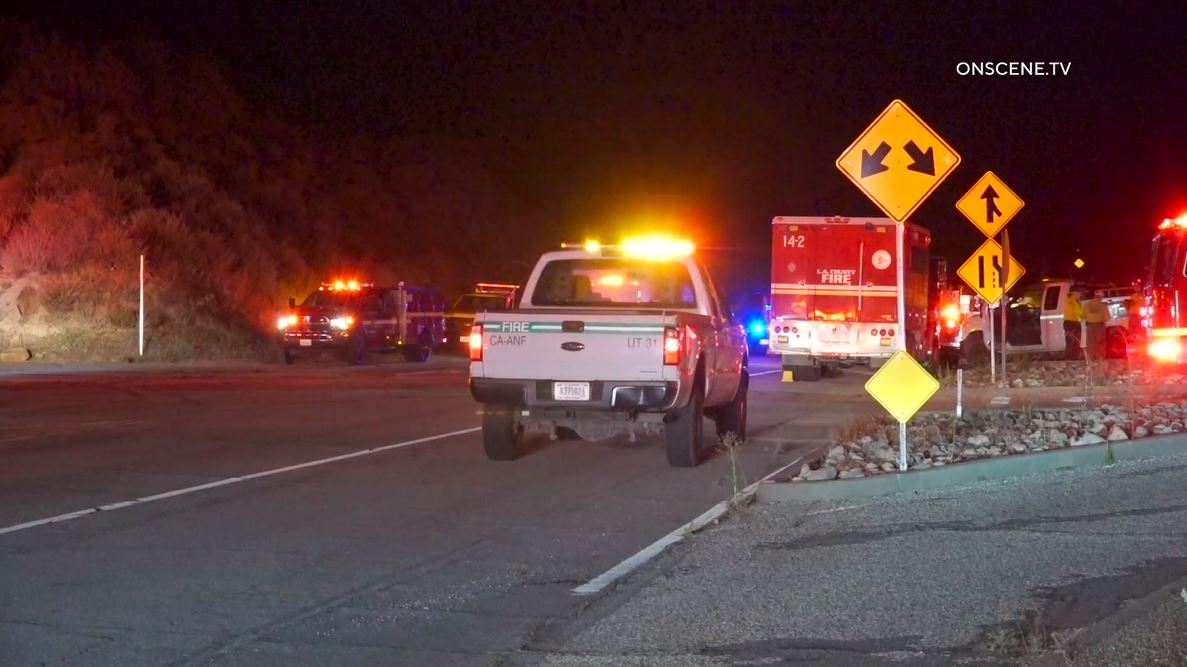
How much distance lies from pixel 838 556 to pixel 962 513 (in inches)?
71.8

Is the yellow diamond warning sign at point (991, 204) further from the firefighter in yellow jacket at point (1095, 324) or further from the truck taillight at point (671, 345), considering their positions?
the firefighter in yellow jacket at point (1095, 324)

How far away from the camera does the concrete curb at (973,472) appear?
449 inches

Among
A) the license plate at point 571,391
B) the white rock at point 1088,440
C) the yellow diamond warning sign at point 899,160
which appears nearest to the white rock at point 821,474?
the license plate at point 571,391

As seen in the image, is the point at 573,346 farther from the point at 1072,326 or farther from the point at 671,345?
the point at 1072,326

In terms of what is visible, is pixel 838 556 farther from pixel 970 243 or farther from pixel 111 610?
pixel 970 243

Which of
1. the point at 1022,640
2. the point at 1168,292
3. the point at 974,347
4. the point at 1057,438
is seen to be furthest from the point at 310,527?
the point at 974,347

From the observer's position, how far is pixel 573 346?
13.0 m

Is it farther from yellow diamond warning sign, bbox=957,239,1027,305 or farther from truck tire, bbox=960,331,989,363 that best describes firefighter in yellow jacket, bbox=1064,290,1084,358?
yellow diamond warning sign, bbox=957,239,1027,305

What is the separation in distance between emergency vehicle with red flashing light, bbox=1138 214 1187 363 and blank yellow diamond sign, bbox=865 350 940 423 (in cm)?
1035

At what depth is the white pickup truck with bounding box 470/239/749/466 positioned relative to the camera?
1291 cm

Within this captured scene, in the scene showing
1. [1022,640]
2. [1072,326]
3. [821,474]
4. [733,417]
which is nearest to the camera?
[1022,640]

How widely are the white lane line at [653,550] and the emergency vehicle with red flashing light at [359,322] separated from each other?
2199cm

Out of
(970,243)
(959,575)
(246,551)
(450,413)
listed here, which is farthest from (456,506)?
(970,243)

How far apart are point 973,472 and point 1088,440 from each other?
2.02 m
